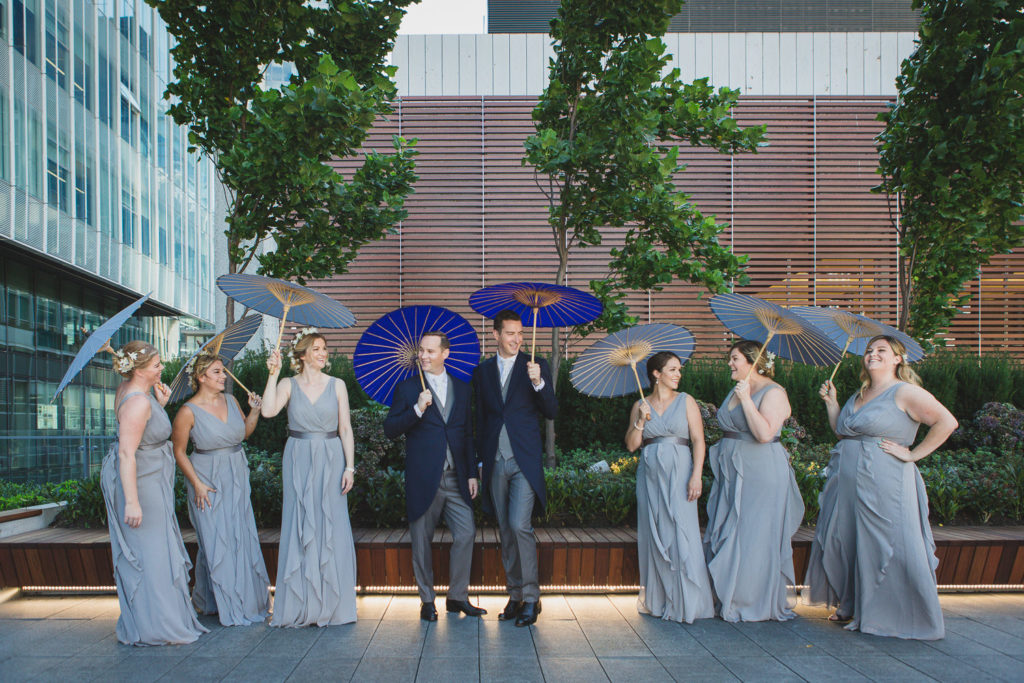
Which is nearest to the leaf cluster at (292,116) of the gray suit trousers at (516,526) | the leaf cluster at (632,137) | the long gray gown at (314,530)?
the leaf cluster at (632,137)

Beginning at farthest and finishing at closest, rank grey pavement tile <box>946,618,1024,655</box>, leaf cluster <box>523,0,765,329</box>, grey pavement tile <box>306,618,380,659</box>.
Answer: leaf cluster <box>523,0,765,329</box>
grey pavement tile <box>946,618,1024,655</box>
grey pavement tile <box>306,618,380,659</box>

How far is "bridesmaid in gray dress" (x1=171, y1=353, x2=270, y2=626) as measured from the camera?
16.1 ft

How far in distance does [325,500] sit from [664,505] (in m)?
2.21

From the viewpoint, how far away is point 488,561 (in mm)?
5508

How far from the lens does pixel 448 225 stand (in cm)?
1116

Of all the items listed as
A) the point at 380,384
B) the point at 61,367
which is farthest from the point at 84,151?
the point at 380,384

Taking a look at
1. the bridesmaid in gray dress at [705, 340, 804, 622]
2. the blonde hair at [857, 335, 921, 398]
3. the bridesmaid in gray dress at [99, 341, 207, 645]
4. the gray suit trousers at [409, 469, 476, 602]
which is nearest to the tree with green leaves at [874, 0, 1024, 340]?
the blonde hair at [857, 335, 921, 398]

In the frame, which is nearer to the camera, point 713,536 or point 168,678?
point 168,678

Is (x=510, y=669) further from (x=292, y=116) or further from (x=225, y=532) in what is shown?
(x=292, y=116)

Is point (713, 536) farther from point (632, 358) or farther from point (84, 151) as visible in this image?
point (84, 151)

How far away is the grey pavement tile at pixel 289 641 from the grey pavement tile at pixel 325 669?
15 cm

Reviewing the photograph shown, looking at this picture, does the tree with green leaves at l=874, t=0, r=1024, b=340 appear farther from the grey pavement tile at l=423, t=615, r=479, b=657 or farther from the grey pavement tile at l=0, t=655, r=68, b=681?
the grey pavement tile at l=0, t=655, r=68, b=681

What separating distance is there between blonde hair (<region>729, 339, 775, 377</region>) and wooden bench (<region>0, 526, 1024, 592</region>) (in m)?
1.39

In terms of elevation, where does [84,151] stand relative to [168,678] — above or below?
above
